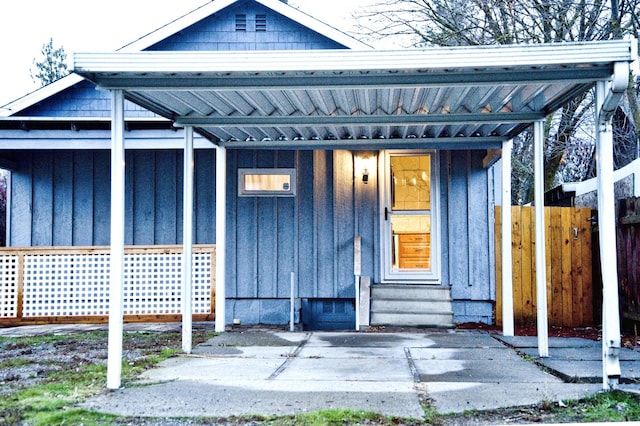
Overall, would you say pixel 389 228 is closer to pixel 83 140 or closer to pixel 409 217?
pixel 409 217

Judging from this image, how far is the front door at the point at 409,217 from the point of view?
29.3 ft

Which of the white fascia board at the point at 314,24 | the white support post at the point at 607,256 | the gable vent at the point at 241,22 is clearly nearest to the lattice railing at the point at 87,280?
the gable vent at the point at 241,22

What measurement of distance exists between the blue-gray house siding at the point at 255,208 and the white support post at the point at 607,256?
416cm

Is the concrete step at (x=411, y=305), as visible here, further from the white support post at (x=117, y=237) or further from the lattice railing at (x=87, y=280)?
the white support post at (x=117, y=237)

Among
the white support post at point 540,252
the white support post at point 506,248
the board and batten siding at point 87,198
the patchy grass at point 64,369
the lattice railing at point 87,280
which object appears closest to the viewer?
the patchy grass at point 64,369

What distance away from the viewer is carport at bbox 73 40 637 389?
178 inches

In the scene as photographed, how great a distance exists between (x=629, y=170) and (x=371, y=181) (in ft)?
12.5

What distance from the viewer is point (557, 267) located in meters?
8.77

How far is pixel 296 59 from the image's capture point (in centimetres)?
469

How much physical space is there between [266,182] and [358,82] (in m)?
4.45

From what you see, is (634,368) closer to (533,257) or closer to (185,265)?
(533,257)

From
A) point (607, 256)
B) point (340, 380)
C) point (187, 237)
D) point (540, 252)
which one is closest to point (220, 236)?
point (187, 237)

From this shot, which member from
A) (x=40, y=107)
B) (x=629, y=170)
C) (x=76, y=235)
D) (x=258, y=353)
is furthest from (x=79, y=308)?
(x=629, y=170)

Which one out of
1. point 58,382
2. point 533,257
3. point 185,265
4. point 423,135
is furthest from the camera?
point 533,257
